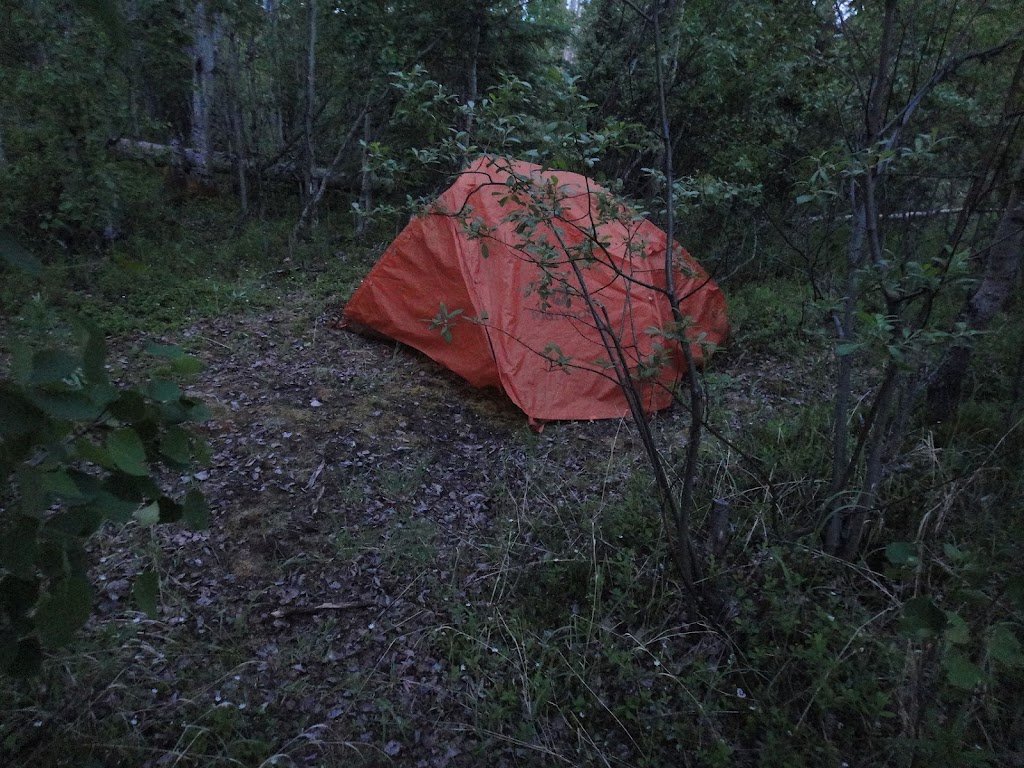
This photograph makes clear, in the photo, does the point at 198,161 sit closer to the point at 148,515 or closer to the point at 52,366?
the point at 148,515

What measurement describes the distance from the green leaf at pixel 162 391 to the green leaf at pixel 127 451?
8 cm

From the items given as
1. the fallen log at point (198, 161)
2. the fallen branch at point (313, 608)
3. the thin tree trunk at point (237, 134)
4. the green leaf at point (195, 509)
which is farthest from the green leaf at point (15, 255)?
the thin tree trunk at point (237, 134)

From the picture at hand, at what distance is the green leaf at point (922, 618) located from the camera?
1.16 metres

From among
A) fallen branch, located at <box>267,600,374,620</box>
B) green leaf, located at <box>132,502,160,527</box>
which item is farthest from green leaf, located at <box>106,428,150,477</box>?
fallen branch, located at <box>267,600,374,620</box>

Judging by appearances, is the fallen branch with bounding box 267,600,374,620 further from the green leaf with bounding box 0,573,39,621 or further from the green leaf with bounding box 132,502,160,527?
the green leaf with bounding box 0,573,39,621

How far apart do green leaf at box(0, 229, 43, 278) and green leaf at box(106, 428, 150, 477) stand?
0.91ft

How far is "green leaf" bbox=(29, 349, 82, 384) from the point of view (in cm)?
96

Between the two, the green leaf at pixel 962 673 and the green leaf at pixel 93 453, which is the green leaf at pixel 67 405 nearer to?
the green leaf at pixel 93 453

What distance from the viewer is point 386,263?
15.3 feet

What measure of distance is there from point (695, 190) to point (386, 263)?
2.76m

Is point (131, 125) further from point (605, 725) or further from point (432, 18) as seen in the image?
point (605, 725)

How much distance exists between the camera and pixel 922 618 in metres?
1.17

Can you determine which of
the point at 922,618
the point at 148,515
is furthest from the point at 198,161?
the point at 922,618

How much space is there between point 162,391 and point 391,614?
1.72 m
